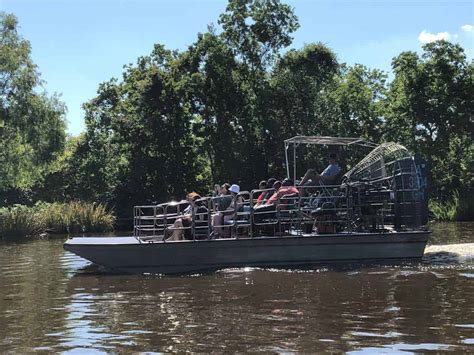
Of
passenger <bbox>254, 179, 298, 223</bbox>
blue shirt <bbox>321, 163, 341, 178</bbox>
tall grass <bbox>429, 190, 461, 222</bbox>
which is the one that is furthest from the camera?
tall grass <bbox>429, 190, 461, 222</bbox>

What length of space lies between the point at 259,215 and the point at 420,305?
492cm

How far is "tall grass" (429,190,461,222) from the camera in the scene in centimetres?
2891

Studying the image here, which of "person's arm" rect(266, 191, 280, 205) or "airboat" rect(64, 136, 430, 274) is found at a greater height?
"person's arm" rect(266, 191, 280, 205)

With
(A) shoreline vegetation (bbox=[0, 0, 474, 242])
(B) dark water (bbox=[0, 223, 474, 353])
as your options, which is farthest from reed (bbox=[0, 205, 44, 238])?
(B) dark water (bbox=[0, 223, 474, 353])

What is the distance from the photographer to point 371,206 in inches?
506

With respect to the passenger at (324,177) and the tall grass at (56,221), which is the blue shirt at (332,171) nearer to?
the passenger at (324,177)

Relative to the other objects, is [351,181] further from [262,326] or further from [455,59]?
[455,59]

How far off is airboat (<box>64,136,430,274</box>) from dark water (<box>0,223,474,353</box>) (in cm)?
47

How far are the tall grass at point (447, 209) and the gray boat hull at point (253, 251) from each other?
17.7 metres

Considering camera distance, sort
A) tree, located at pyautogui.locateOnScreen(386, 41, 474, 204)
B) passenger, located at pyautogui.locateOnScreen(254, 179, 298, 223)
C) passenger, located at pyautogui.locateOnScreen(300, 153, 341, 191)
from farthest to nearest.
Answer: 1. tree, located at pyautogui.locateOnScreen(386, 41, 474, 204)
2. passenger, located at pyautogui.locateOnScreen(300, 153, 341, 191)
3. passenger, located at pyautogui.locateOnScreen(254, 179, 298, 223)

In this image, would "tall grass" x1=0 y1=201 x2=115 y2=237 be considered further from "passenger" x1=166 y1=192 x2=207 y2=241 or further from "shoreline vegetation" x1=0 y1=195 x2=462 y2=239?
"passenger" x1=166 y1=192 x2=207 y2=241

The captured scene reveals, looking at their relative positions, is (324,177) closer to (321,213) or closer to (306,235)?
(321,213)

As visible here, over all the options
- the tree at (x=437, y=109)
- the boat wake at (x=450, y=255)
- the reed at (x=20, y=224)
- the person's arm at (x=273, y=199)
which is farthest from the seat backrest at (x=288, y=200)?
the tree at (x=437, y=109)

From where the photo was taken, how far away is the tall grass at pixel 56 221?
85.4ft
